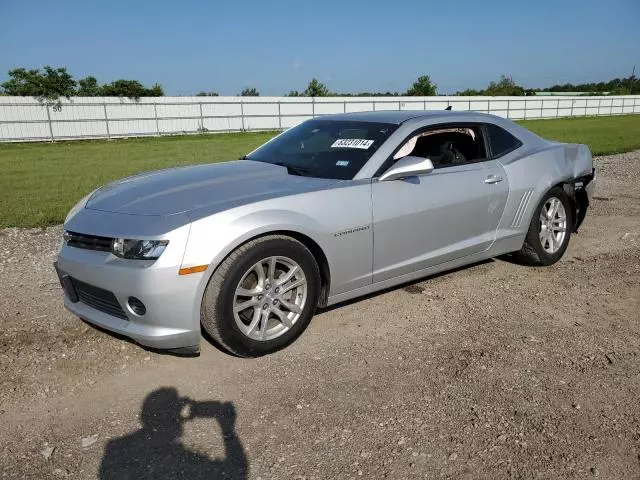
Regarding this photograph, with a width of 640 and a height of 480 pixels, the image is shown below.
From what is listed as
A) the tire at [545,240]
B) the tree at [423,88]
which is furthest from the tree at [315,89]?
the tire at [545,240]

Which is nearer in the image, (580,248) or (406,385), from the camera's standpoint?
(406,385)

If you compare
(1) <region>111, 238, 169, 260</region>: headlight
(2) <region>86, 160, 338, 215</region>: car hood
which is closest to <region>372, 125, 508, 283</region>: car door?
(2) <region>86, 160, 338, 215</region>: car hood

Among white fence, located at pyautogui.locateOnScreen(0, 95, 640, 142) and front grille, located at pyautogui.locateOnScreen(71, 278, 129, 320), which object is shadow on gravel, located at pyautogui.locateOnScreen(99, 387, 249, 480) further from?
white fence, located at pyautogui.locateOnScreen(0, 95, 640, 142)

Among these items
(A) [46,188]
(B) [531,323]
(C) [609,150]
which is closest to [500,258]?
(B) [531,323]

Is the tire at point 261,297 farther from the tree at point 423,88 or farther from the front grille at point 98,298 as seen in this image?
the tree at point 423,88

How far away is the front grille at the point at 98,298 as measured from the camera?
128 inches

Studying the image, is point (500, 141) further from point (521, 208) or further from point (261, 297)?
point (261, 297)

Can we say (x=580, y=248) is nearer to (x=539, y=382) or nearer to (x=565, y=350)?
(x=565, y=350)

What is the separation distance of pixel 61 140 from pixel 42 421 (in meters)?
30.4

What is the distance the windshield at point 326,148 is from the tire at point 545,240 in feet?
5.92

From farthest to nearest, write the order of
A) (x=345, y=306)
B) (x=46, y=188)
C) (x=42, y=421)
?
(x=46, y=188) < (x=345, y=306) < (x=42, y=421)

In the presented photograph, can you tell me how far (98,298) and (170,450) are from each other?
1173mm

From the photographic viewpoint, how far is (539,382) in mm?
3172

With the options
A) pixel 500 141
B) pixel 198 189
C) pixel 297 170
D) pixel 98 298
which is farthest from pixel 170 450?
pixel 500 141
